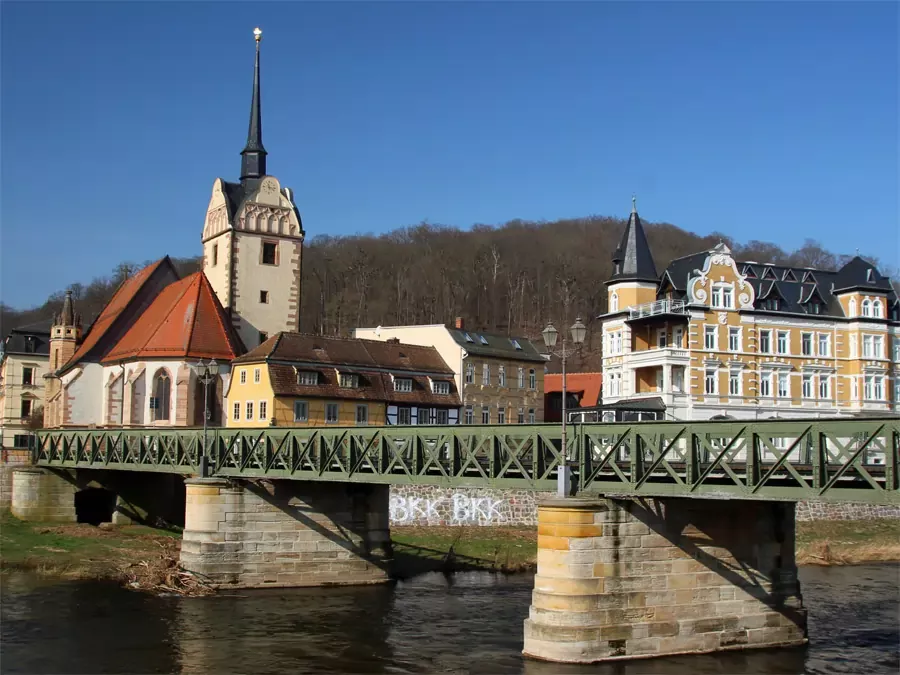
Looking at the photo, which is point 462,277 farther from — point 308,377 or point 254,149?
point 308,377

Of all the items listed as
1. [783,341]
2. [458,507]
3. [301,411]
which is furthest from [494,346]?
[458,507]

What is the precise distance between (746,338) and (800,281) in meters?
6.96

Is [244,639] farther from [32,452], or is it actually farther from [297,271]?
[297,271]

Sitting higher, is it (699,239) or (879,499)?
(699,239)

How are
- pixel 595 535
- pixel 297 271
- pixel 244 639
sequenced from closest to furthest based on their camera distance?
pixel 595 535, pixel 244 639, pixel 297 271

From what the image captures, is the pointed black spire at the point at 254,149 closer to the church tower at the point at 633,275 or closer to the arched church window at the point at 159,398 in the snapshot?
the arched church window at the point at 159,398

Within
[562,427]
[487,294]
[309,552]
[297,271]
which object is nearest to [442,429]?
[562,427]

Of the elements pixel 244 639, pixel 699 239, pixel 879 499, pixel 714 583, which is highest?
pixel 699 239

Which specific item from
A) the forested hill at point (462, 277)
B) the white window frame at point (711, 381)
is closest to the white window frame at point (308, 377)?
the white window frame at point (711, 381)

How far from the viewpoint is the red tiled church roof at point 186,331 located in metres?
64.0

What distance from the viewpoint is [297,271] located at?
247ft

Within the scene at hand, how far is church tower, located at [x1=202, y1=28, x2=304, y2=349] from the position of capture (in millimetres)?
72188

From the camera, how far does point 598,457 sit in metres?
26.2

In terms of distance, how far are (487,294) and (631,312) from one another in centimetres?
6756
